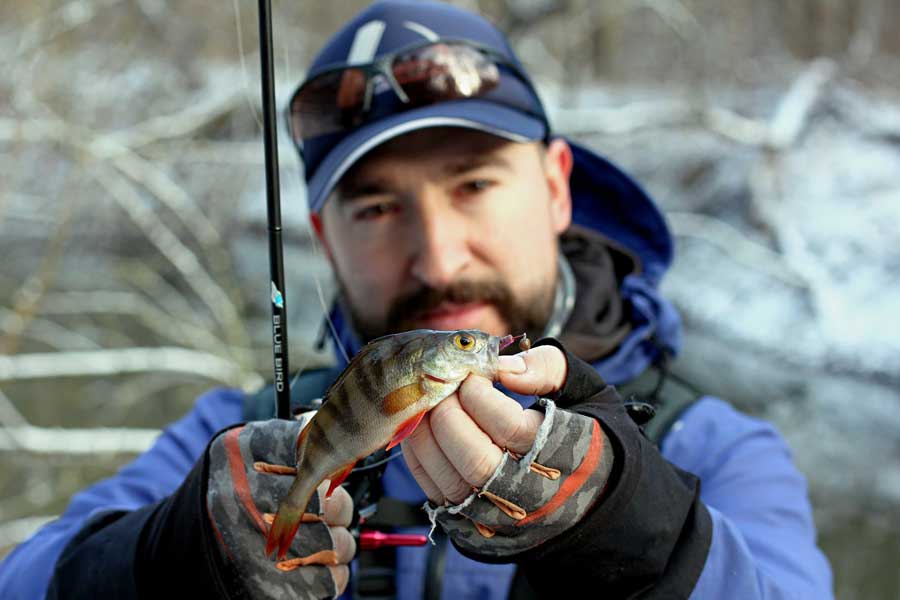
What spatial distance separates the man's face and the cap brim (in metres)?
0.05

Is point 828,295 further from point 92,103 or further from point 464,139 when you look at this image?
point 92,103

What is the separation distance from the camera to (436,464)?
3.57ft

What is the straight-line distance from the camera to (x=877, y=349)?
595 cm

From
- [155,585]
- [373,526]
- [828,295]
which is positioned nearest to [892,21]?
[828,295]

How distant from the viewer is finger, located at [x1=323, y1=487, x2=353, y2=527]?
4.26ft

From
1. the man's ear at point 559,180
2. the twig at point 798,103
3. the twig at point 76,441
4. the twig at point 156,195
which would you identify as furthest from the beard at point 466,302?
the twig at point 798,103

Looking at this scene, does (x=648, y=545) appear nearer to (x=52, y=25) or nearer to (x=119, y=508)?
(x=119, y=508)

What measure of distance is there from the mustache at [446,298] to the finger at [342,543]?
2.12ft

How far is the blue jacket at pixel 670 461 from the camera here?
151 centimetres

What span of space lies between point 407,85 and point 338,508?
1176 mm

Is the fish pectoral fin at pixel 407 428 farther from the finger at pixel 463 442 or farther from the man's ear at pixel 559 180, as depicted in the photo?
the man's ear at pixel 559 180

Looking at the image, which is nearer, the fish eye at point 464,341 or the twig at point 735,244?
the fish eye at point 464,341

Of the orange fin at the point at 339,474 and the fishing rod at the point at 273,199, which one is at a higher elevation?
the fishing rod at the point at 273,199

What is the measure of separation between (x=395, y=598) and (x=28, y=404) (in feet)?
20.6
